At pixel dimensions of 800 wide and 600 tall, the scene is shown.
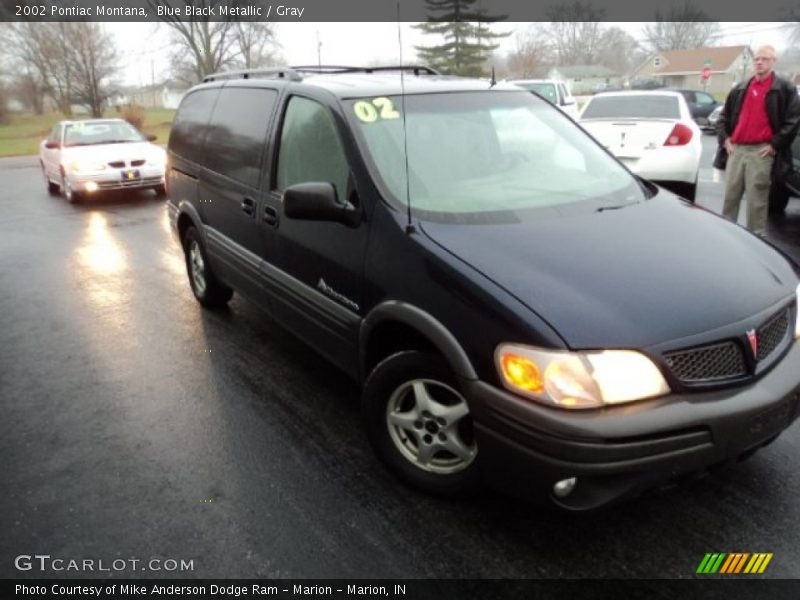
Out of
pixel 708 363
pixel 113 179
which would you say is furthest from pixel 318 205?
pixel 113 179

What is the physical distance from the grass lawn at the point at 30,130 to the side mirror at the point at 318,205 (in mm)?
21041

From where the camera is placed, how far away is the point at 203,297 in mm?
5238

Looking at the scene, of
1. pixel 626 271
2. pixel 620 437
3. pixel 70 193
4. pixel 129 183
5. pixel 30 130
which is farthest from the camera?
pixel 30 130

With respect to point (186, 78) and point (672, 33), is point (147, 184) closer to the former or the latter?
point (186, 78)

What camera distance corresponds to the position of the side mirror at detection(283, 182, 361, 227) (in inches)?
113

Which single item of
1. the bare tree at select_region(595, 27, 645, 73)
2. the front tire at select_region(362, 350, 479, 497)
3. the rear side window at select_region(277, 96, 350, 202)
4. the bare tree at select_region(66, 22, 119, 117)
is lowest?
the front tire at select_region(362, 350, 479, 497)

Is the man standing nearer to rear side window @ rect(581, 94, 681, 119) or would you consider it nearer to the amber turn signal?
rear side window @ rect(581, 94, 681, 119)

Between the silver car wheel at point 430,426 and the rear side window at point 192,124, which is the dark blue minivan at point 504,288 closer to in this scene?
the silver car wheel at point 430,426

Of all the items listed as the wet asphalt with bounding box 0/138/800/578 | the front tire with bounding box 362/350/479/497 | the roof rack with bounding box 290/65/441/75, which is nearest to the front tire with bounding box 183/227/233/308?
the wet asphalt with bounding box 0/138/800/578

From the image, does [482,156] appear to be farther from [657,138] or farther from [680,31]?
[680,31]

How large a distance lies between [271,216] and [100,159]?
9.26m

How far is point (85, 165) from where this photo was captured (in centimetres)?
1125

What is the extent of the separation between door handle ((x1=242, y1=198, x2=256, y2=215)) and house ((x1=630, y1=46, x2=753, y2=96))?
230 ft

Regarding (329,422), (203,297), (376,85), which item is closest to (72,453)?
(329,422)
